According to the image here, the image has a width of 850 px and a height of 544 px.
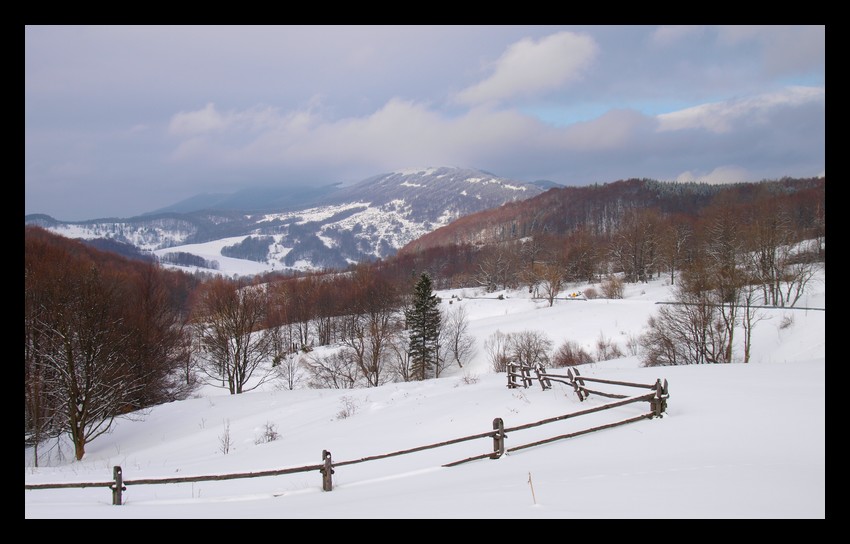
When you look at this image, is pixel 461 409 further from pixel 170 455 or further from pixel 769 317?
pixel 769 317

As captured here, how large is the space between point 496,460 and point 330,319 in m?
64.6

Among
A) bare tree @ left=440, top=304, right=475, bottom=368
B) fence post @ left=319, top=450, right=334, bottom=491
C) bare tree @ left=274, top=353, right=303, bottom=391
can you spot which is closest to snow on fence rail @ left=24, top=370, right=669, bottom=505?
fence post @ left=319, top=450, right=334, bottom=491

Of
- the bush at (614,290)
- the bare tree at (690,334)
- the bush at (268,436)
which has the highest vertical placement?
the bush at (614,290)

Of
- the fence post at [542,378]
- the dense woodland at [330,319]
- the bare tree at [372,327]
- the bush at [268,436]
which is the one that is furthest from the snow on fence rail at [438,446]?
the bare tree at [372,327]

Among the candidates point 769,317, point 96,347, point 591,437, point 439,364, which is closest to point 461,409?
point 591,437

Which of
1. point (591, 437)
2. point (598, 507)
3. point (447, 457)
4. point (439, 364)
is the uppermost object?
point (598, 507)

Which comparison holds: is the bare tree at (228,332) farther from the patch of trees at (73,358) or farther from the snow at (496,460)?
the snow at (496,460)

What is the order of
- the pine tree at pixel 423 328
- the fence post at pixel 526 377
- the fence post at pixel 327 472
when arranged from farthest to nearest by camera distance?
the pine tree at pixel 423 328, the fence post at pixel 526 377, the fence post at pixel 327 472

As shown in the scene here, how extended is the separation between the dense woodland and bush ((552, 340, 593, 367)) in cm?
20

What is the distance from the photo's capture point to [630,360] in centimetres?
3475

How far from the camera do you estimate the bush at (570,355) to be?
39.6 meters

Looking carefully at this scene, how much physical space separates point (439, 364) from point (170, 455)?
34544 mm

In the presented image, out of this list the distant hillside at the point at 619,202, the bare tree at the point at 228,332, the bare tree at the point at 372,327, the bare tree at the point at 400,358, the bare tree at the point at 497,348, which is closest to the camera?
the bare tree at the point at 228,332

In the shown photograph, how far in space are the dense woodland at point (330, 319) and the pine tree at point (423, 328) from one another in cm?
16
